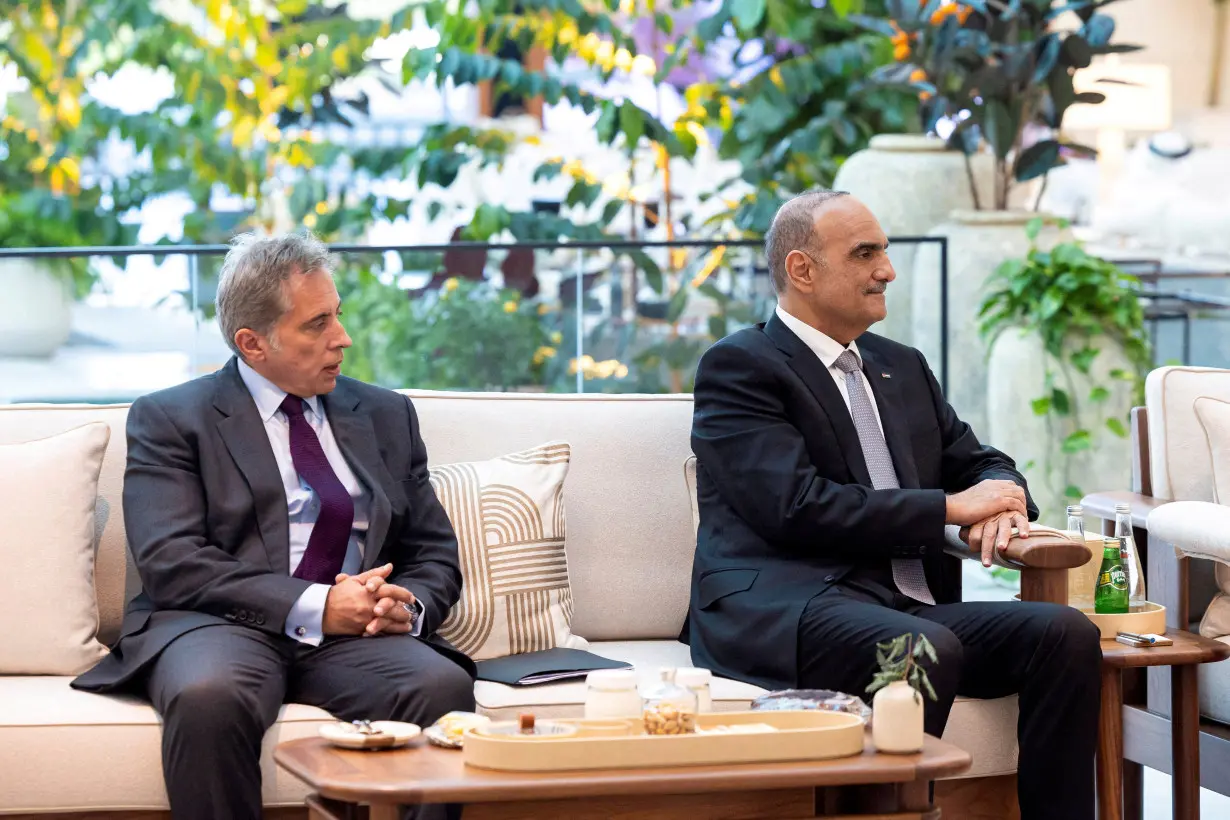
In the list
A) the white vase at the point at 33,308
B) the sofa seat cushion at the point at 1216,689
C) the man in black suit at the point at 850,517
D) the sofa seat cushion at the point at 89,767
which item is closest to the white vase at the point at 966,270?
the man in black suit at the point at 850,517

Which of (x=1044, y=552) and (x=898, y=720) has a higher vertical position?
(x=1044, y=552)

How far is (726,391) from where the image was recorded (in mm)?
2773

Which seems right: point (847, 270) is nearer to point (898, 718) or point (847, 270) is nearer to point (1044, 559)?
point (1044, 559)

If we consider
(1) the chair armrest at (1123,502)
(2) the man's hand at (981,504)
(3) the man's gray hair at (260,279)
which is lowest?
(1) the chair armrest at (1123,502)

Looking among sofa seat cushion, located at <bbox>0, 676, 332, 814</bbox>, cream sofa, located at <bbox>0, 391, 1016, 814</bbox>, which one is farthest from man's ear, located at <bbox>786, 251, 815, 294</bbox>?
sofa seat cushion, located at <bbox>0, 676, 332, 814</bbox>

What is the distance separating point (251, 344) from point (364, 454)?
27cm

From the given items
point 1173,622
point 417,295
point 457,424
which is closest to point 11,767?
point 457,424

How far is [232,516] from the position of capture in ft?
8.41

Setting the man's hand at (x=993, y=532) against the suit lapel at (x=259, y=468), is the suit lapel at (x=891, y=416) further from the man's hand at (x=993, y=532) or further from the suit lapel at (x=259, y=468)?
the suit lapel at (x=259, y=468)

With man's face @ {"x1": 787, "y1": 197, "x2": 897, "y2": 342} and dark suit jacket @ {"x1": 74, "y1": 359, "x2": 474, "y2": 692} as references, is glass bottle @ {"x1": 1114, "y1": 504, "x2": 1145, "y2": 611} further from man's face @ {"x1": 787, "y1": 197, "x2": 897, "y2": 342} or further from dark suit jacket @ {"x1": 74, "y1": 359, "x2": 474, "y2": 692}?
dark suit jacket @ {"x1": 74, "y1": 359, "x2": 474, "y2": 692}

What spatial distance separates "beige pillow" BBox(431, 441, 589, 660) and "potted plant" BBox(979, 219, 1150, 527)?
9.08 feet

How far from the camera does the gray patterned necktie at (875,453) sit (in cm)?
274

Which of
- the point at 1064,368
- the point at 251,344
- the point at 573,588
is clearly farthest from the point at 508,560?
the point at 1064,368

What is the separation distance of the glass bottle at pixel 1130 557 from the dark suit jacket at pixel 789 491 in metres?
0.19
